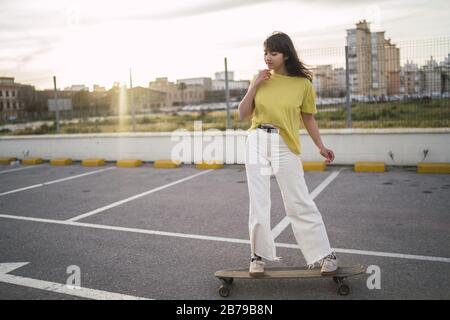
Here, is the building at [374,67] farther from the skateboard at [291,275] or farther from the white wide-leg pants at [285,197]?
the skateboard at [291,275]

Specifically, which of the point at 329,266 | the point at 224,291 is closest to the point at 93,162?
the point at 224,291

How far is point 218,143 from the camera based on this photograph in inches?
434

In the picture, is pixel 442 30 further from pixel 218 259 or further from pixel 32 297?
pixel 32 297

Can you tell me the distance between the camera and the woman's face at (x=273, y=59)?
11.2 feet

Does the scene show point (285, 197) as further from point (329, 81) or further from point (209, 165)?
point (329, 81)

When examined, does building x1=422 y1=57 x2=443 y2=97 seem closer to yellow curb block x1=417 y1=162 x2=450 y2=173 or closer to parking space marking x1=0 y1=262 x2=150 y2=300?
yellow curb block x1=417 y1=162 x2=450 y2=173

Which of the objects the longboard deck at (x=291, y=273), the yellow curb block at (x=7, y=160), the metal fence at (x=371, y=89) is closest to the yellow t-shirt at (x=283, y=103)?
the longboard deck at (x=291, y=273)

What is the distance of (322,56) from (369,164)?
285 centimetres

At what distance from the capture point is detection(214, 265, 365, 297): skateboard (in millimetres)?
3452

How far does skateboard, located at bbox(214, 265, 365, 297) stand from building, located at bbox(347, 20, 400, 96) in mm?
7316

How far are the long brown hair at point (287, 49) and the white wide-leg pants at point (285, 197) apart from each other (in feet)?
1.81

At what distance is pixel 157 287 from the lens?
370cm

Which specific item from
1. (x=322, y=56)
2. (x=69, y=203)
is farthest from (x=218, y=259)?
(x=322, y=56)

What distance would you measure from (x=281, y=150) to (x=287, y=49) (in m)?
0.83
